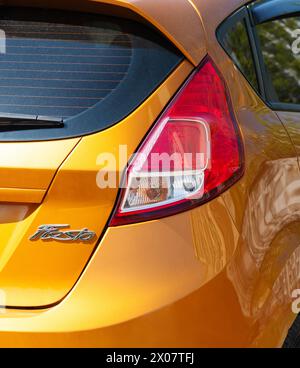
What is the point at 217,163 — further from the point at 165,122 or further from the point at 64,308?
the point at 64,308

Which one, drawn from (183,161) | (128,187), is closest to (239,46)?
(183,161)

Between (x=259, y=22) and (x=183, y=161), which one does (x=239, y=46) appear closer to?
(x=259, y=22)

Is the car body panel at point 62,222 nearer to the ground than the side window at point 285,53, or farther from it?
nearer to the ground

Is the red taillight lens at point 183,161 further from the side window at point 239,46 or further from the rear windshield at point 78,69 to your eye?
the side window at point 239,46

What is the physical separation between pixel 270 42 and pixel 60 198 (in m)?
2.21

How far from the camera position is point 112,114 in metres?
2.15

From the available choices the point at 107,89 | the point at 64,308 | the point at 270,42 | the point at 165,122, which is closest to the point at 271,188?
the point at 165,122

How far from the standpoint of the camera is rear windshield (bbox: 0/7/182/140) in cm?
216

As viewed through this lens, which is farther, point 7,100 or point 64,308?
point 7,100

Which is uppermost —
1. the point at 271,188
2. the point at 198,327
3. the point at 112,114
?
the point at 112,114

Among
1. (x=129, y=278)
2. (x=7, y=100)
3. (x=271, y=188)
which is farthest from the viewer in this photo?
(x=271, y=188)

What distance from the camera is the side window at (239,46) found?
7.97ft

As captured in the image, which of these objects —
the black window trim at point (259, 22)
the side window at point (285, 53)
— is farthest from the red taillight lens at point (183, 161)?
the side window at point (285, 53)

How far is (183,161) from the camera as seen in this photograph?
2148 mm
